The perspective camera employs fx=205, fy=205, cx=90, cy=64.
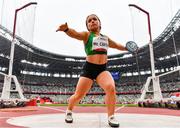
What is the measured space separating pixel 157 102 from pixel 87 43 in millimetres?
11301

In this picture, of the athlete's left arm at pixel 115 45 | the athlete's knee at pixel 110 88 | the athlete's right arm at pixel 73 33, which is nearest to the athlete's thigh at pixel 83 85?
the athlete's knee at pixel 110 88

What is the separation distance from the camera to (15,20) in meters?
15.0

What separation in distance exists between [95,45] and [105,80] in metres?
0.74

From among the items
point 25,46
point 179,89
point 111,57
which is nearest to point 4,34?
point 25,46

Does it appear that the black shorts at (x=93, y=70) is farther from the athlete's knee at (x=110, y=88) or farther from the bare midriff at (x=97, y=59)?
the athlete's knee at (x=110, y=88)

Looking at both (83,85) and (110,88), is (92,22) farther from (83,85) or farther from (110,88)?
(110,88)

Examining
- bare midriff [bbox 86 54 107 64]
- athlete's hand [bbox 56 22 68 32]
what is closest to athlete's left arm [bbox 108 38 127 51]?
bare midriff [bbox 86 54 107 64]

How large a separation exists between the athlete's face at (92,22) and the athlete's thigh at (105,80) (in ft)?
3.15

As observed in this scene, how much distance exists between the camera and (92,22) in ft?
13.9

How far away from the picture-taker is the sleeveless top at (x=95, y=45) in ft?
13.3

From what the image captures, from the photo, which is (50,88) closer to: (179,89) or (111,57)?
(111,57)

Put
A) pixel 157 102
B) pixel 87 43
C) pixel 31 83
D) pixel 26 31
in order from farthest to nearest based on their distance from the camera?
1. pixel 31 83
2. pixel 26 31
3. pixel 157 102
4. pixel 87 43

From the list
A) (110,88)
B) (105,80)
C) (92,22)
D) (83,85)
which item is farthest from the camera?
(92,22)

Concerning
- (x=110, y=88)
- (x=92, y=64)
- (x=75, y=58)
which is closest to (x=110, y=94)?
(x=110, y=88)
